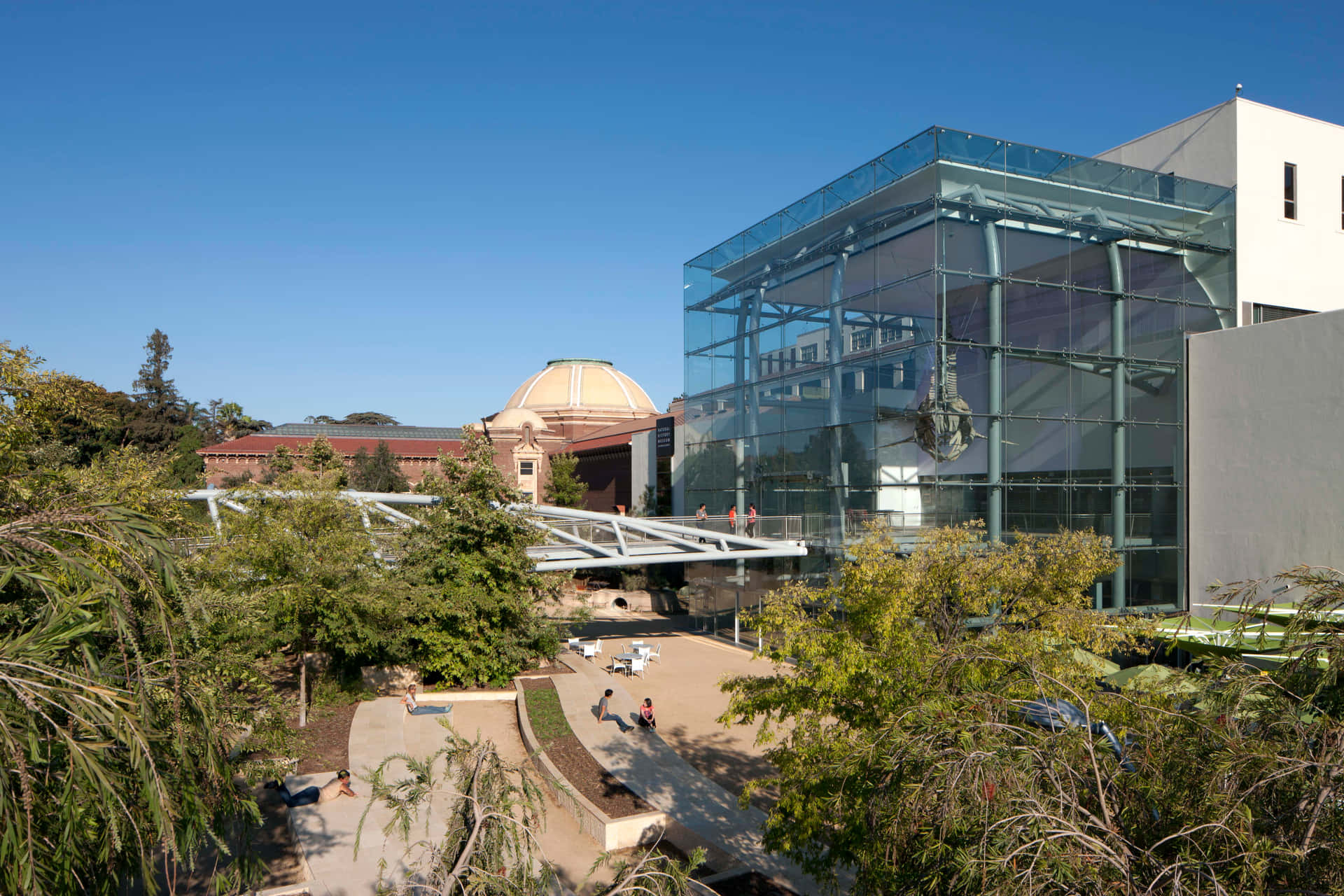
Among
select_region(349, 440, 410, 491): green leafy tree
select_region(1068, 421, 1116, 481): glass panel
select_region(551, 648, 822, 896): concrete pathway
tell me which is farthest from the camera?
select_region(349, 440, 410, 491): green leafy tree

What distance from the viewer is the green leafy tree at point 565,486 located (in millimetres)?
51312

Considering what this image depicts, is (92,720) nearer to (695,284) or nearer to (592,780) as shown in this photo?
(592,780)

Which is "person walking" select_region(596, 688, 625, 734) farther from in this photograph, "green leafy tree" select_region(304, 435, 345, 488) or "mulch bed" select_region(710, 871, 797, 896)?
"green leafy tree" select_region(304, 435, 345, 488)

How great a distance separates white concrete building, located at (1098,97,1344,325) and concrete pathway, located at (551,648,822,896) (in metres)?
21.5

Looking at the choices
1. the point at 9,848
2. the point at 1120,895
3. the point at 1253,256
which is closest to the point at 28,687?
the point at 9,848

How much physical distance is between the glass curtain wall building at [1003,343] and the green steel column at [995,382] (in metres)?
0.06

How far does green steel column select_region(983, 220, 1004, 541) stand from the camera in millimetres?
22094

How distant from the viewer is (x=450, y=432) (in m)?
93.3

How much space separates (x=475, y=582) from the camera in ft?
65.3

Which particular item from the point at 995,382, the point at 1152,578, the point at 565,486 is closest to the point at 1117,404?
the point at 995,382

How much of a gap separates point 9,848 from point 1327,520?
2471 cm

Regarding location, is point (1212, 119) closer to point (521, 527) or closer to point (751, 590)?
point (751, 590)

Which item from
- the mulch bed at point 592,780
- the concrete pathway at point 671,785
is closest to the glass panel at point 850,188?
the concrete pathway at point 671,785

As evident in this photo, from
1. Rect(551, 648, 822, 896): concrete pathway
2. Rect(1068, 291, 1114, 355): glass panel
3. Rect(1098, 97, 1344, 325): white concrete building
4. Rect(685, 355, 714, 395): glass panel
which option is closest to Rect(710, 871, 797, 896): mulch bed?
Rect(551, 648, 822, 896): concrete pathway
